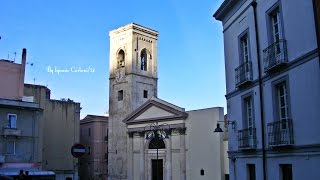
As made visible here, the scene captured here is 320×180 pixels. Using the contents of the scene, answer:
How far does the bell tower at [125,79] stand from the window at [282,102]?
30.7 m

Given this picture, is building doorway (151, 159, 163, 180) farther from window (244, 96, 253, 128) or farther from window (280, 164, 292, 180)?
window (280, 164, 292, 180)

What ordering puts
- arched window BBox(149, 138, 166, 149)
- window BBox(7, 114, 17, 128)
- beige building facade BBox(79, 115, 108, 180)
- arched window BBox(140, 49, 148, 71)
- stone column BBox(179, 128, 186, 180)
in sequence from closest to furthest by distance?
window BBox(7, 114, 17, 128) → stone column BBox(179, 128, 186, 180) → arched window BBox(149, 138, 166, 149) → arched window BBox(140, 49, 148, 71) → beige building facade BBox(79, 115, 108, 180)

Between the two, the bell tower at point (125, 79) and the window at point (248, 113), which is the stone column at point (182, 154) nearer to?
the bell tower at point (125, 79)

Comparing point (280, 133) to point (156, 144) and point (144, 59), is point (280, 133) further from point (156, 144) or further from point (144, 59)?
point (144, 59)

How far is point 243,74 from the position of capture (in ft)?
55.9

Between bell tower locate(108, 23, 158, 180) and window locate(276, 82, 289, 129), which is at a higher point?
bell tower locate(108, 23, 158, 180)

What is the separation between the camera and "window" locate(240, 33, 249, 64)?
1731cm

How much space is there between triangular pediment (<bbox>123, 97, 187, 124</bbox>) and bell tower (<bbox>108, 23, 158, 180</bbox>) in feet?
5.48

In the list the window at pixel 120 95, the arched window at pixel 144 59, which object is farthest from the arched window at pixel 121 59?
the window at pixel 120 95

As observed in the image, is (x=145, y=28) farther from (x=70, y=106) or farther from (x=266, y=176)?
(x=266, y=176)

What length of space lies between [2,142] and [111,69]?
19591 mm

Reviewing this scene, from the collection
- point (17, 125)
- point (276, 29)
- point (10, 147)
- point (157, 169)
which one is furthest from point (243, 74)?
point (157, 169)

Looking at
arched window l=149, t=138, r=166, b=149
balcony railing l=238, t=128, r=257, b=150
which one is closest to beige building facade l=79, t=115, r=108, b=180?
arched window l=149, t=138, r=166, b=149

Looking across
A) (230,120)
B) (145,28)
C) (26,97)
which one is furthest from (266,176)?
(145,28)
